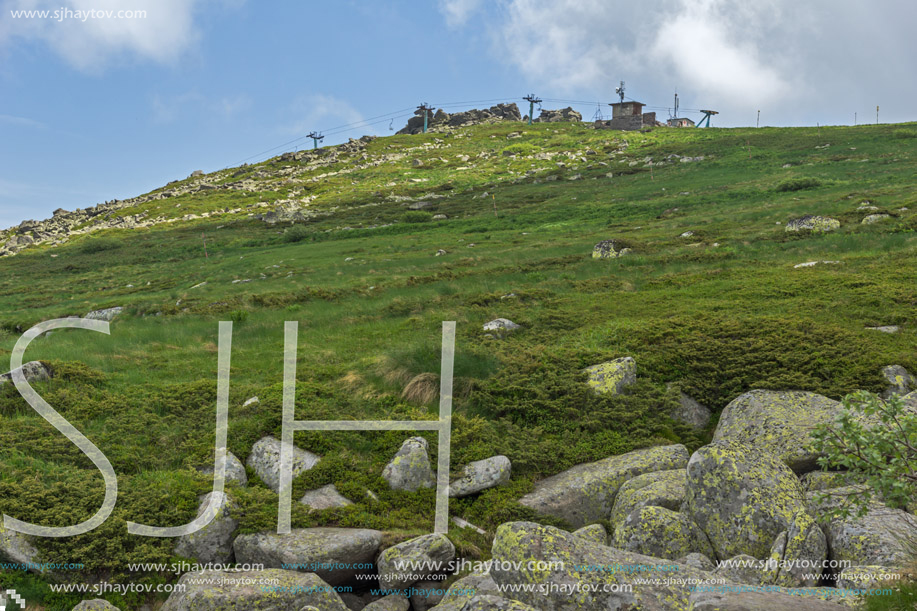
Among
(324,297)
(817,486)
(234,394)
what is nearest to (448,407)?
(234,394)

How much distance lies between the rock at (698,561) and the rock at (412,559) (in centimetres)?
322

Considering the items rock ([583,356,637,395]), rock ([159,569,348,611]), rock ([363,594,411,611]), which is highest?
rock ([583,356,637,395])

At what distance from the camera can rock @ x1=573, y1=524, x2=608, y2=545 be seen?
8867 mm

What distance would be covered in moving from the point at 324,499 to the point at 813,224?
98.8ft

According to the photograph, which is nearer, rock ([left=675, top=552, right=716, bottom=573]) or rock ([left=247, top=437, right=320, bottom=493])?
rock ([left=675, top=552, right=716, bottom=573])

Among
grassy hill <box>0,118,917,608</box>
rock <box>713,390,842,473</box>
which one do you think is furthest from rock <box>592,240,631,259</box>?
rock <box>713,390,842,473</box>

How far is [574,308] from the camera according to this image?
66.0ft

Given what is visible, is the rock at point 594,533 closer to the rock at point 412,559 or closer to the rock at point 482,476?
the rock at point 482,476

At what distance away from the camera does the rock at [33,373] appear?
13534mm

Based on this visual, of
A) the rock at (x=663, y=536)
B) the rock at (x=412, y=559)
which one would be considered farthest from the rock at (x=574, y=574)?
the rock at (x=412, y=559)

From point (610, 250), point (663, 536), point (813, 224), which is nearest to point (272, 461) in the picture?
point (663, 536)

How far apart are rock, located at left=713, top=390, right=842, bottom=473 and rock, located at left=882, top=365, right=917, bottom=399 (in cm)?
126

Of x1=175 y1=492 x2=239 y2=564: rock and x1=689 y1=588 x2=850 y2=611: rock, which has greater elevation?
x1=689 y1=588 x2=850 y2=611: rock

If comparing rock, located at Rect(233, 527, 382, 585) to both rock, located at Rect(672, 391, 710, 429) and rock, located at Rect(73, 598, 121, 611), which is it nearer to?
rock, located at Rect(73, 598, 121, 611)
